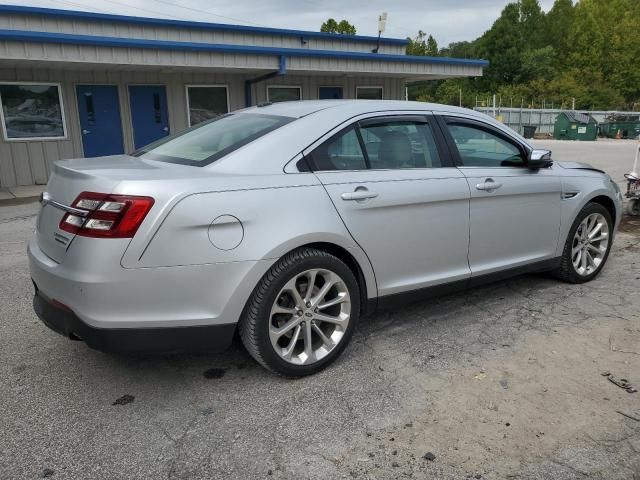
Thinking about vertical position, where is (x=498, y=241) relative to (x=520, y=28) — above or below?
below

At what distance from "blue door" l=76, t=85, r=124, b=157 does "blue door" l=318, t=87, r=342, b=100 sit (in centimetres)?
576

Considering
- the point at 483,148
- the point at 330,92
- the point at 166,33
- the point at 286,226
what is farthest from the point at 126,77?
the point at 286,226

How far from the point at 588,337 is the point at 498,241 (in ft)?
2.88

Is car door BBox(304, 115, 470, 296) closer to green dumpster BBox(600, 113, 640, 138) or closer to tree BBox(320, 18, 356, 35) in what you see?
green dumpster BBox(600, 113, 640, 138)

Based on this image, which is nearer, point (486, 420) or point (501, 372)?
point (486, 420)

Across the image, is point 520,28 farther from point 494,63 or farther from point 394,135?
point 394,135

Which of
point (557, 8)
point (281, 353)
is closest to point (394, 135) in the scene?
point (281, 353)

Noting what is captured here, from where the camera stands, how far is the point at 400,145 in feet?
11.7

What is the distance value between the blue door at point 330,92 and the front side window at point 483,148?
12.3 m

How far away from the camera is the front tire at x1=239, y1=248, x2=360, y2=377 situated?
286 cm

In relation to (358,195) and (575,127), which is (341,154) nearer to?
(358,195)

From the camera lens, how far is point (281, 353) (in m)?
3.01

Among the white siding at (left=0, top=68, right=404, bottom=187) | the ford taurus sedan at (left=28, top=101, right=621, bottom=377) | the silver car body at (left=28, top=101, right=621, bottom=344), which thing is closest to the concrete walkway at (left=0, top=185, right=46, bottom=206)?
the white siding at (left=0, top=68, right=404, bottom=187)

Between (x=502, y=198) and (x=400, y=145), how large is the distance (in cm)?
91
